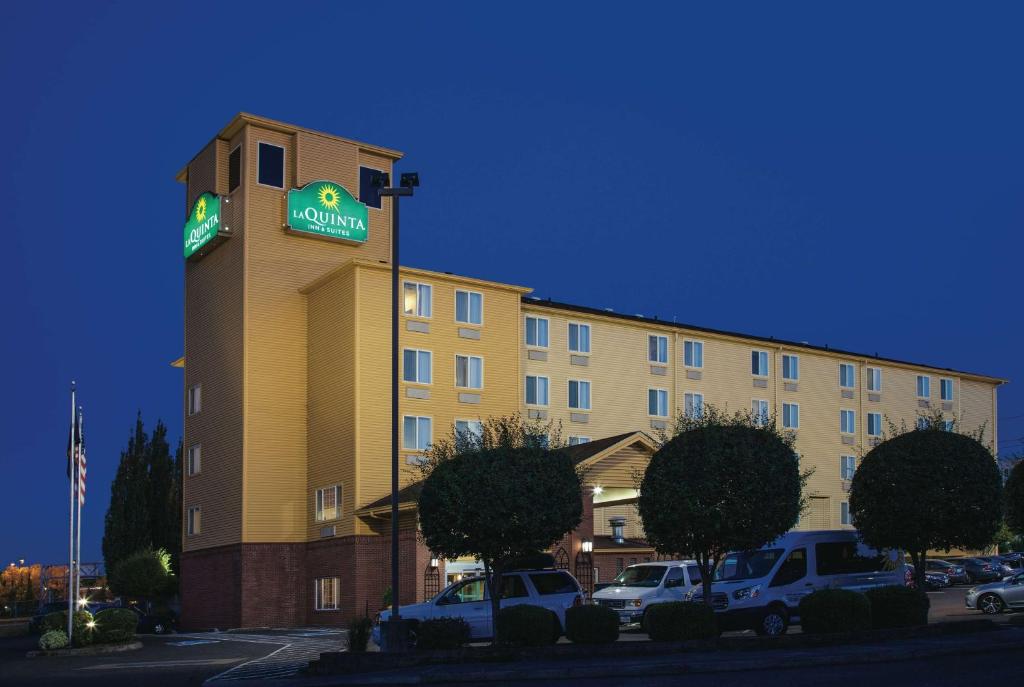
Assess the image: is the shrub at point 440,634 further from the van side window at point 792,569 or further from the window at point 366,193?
the window at point 366,193

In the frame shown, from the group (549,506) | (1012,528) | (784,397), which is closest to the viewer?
(549,506)

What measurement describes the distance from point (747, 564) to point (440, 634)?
7991mm

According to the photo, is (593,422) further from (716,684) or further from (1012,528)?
(716,684)

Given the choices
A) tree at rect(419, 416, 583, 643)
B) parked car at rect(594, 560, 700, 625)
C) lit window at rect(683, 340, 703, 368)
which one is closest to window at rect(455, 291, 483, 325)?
lit window at rect(683, 340, 703, 368)

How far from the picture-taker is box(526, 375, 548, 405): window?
172 feet

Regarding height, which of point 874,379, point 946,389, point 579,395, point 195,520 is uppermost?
point 874,379

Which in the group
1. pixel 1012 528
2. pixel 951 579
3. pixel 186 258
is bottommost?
pixel 951 579

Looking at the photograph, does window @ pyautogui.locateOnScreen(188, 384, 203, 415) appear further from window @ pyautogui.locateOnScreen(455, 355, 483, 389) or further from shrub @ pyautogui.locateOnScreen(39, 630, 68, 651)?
shrub @ pyautogui.locateOnScreen(39, 630, 68, 651)

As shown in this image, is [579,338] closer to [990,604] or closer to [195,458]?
[195,458]

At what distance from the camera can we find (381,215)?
2117 inches

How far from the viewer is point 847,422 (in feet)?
209

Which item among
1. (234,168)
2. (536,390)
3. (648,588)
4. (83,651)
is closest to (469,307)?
(536,390)

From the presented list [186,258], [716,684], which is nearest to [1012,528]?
[716,684]

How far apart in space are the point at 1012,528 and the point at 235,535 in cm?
3019
